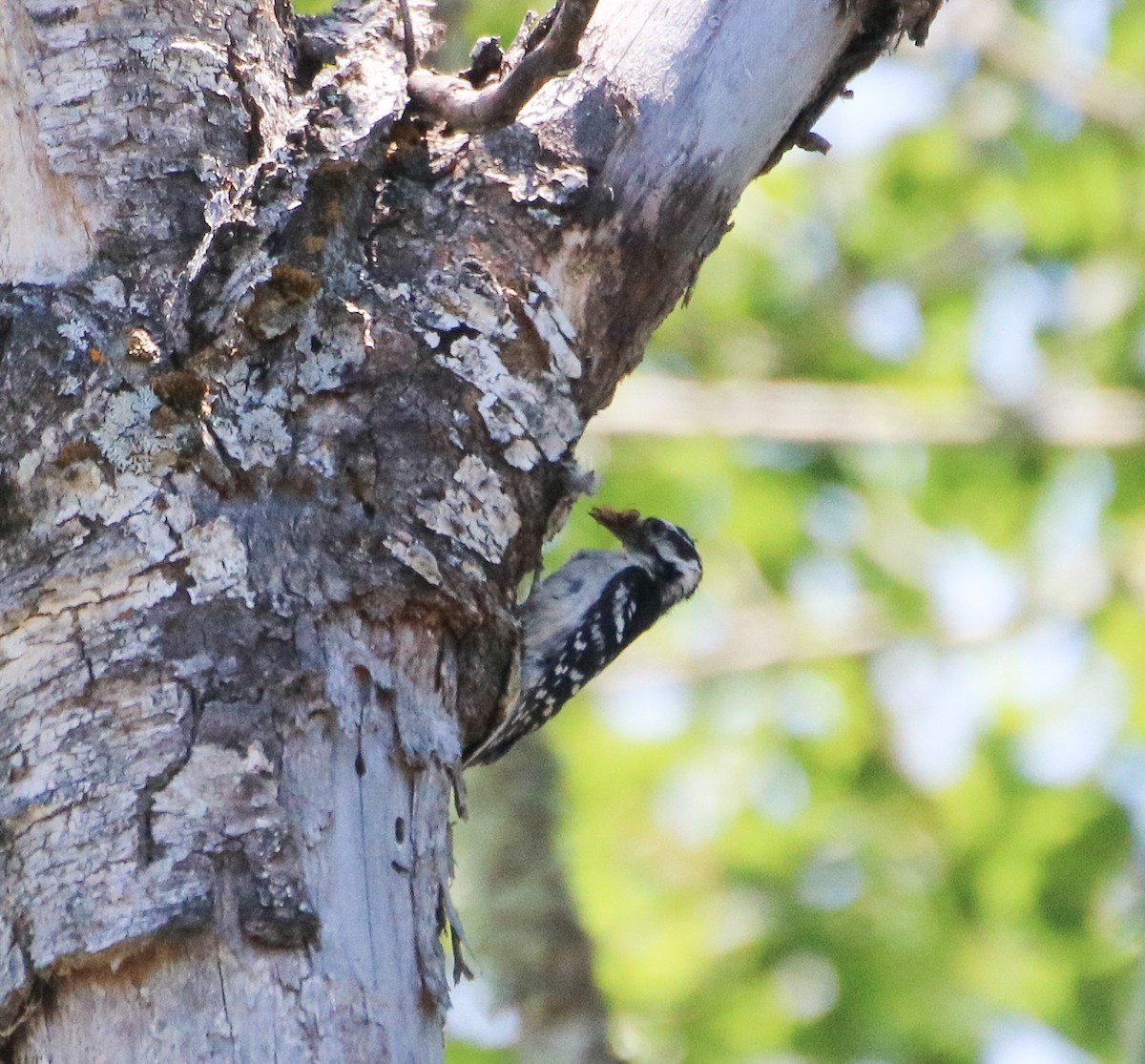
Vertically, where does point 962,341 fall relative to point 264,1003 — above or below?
below

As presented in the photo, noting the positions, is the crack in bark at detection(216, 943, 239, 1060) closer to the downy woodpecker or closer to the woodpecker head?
the downy woodpecker

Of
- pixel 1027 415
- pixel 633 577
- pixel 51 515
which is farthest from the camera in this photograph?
pixel 1027 415

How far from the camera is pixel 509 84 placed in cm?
252

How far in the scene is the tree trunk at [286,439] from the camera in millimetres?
1929

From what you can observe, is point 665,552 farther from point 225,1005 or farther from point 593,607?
point 225,1005

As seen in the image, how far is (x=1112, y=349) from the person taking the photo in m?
7.64

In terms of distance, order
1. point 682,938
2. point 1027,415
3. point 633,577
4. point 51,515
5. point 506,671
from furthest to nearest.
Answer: point 1027,415, point 682,938, point 633,577, point 506,671, point 51,515

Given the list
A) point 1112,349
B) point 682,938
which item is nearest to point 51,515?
point 682,938

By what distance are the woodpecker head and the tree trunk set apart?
243 centimetres

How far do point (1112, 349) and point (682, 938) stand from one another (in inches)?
148

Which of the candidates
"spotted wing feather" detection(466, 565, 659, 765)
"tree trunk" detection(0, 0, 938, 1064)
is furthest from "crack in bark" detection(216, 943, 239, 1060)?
"spotted wing feather" detection(466, 565, 659, 765)

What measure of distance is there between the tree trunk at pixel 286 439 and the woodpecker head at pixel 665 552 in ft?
7.96

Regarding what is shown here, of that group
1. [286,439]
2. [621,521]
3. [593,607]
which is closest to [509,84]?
[286,439]

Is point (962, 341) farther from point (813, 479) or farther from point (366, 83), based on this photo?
point (366, 83)
